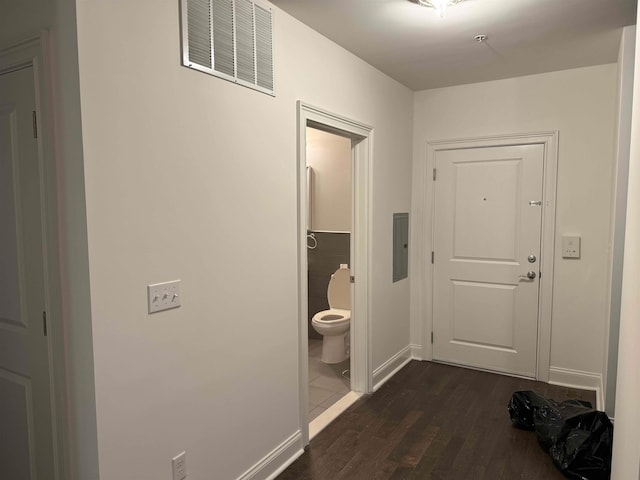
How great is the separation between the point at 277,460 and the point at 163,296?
1.28 m

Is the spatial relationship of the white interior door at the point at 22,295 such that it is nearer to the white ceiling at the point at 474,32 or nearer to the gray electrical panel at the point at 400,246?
the white ceiling at the point at 474,32

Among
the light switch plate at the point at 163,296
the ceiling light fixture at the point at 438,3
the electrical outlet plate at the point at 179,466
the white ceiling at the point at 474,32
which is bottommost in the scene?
the electrical outlet plate at the point at 179,466

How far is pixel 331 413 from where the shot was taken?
3.17 m

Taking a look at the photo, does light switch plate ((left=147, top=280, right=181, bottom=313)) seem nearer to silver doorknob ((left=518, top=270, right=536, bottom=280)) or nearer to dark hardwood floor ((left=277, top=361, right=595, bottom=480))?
dark hardwood floor ((left=277, top=361, right=595, bottom=480))

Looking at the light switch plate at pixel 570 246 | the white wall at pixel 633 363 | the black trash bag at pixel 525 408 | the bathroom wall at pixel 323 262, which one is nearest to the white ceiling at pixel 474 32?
the white wall at pixel 633 363

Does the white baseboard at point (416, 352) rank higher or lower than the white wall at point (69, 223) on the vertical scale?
lower

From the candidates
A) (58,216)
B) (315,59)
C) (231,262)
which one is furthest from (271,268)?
(315,59)

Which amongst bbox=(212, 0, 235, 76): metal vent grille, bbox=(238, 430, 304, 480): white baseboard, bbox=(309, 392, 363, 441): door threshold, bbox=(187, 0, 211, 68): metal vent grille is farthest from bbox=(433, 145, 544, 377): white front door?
bbox=(187, 0, 211, 68): metal vent grille

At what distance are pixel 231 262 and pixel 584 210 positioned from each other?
286 centimetres

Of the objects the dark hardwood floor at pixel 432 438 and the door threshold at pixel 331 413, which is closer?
the dark hardwood floor at pixel 432 438

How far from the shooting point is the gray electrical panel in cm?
390

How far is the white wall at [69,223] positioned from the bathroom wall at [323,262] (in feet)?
10.4

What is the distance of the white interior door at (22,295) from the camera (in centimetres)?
171

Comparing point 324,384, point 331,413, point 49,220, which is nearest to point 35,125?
point 49,220
